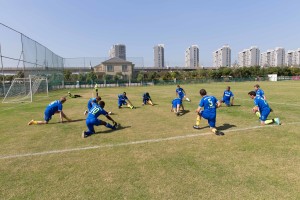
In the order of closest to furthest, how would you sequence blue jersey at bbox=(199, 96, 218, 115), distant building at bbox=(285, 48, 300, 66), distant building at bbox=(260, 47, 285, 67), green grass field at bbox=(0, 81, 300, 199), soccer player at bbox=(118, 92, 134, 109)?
green grass field at bbox=(0, 81, 300, 199) < blue jersey at bbox=(199, 96, 218, 115) < soccer player at bbox=(118, 92, 134, 109) < distant building at bbox=(285, 48, 300, 66) < distant building at bbox=(260, 47, 285, 67)

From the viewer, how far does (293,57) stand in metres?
184

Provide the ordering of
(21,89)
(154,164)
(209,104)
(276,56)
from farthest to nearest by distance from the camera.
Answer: (276,56) → (21,89) → (209,104) → (154,164)

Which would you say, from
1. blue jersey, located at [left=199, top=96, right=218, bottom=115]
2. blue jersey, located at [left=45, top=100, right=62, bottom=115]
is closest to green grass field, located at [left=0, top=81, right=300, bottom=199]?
blue jersey, located at [left=199, top=96, right=218, bottom=115]

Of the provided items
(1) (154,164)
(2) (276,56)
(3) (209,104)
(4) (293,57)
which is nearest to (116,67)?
(3) (209,104)

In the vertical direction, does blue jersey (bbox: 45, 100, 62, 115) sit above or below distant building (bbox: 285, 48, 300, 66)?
below

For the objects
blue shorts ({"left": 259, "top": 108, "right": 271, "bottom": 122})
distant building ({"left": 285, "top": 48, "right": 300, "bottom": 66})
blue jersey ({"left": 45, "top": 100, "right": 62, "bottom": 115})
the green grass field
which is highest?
distant building ({"left": 285, "top": 48, "right": 300, "bottom": 66})

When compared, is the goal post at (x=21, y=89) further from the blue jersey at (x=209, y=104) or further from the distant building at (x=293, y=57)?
the distant building at (x=293, y=57)

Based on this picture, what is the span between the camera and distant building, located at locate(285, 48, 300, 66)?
584ft

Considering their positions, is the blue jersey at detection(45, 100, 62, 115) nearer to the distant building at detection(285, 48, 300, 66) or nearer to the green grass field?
the green grass field

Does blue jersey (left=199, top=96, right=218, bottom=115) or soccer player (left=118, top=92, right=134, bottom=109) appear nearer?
blue jersey (left=199, top=96, right=218, bottom=115)

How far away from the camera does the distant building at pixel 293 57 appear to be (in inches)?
7003

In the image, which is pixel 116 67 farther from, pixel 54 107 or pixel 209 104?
pixel 209 104

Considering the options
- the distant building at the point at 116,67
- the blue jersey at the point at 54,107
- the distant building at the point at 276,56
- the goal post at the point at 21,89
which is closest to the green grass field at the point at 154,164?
the blue jersey at the point at 54,107

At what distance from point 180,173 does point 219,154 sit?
5.18 ft
